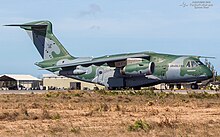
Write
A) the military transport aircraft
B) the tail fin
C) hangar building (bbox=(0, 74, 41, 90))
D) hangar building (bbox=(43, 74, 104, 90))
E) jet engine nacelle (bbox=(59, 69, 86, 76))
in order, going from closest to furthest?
the military transport aircraft, jet engine nacelle (bbox=(59, 69, 86, 76)), the tail fin, hangar building (bbox=(43, 74, 104, 90)), hangar building (bbox=(0, 74, 41, 90))

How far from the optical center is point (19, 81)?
103562mm

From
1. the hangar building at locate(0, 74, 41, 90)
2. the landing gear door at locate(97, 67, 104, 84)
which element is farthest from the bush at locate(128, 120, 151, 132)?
the hangar building at locate(0, 74, 41, 90)

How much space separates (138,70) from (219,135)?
3742 centimetres

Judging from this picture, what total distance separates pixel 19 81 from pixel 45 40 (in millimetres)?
41675

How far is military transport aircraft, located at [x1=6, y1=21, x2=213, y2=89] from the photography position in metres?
53.7

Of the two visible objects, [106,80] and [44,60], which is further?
[44,60]

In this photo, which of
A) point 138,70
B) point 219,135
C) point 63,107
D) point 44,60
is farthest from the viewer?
point 44,60

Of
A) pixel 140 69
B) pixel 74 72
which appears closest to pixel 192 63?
pixel 140 69

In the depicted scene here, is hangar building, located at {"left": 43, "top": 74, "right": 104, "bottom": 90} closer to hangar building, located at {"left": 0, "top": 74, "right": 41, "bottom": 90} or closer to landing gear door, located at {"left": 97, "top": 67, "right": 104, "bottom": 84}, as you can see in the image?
hangar building, located at {"left": 0, "top": 74, "right": 41, "bottom": 90}

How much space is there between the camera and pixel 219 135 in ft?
54.3

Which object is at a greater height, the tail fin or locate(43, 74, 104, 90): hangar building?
the tail fin

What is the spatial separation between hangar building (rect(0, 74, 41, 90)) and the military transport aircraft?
3377 cm

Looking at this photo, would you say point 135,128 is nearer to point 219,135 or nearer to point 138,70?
point 219,135

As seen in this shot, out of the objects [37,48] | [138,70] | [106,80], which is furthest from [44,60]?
[138,70]
